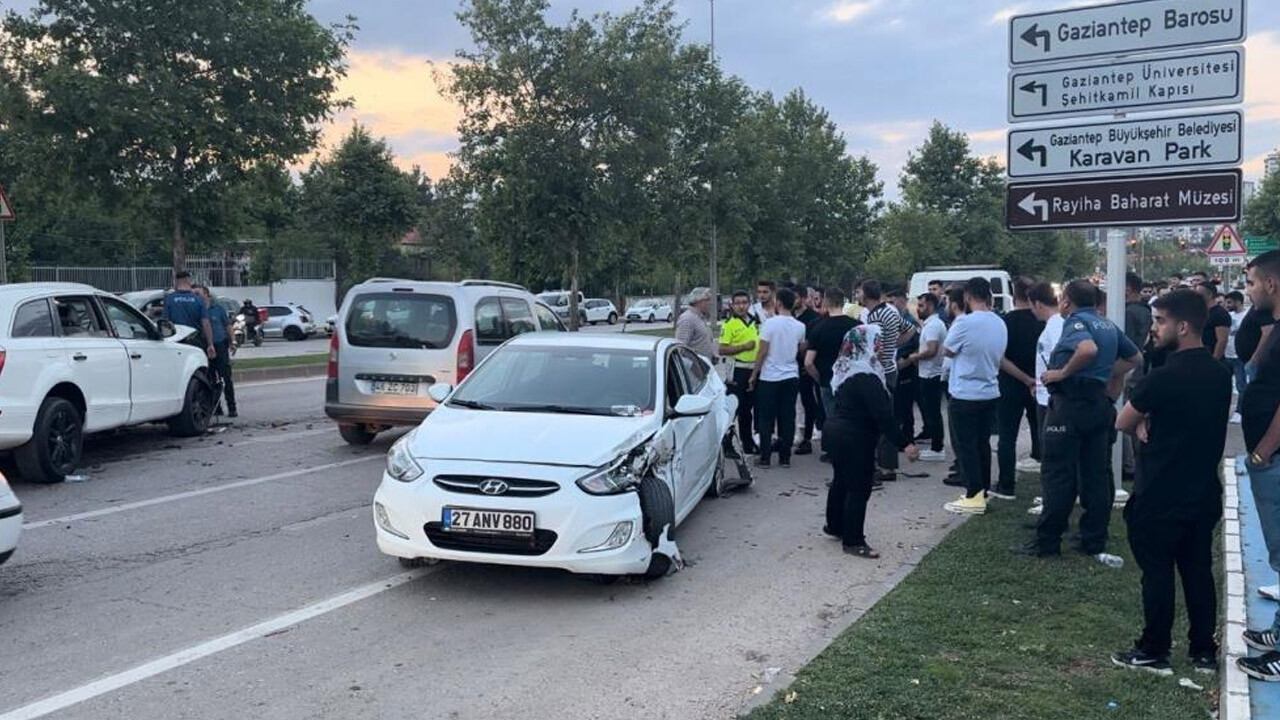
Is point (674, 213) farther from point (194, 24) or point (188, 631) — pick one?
point (188, 631)

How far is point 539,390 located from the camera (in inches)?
286

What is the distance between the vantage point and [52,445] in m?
9.12

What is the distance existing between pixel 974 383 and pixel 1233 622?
3.13 m

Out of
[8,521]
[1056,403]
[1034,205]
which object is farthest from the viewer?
[1034,205]

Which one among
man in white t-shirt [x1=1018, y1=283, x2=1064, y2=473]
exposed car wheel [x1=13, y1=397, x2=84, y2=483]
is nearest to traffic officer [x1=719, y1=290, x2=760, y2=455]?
A: man in white t-shirt [x1=1018, y1=283, x2=1064, y2=473]

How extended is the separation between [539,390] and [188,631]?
276 cm

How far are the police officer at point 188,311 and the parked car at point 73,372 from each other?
40.9 inches

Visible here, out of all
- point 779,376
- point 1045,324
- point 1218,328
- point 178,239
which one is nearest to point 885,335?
point 779,376

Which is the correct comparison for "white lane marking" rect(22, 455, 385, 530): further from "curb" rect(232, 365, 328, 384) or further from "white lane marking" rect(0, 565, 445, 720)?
"curb" rect(232, 365, 328, 384)

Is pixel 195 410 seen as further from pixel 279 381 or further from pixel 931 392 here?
pixel 279 381

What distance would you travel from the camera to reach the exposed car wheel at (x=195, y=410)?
462 inches

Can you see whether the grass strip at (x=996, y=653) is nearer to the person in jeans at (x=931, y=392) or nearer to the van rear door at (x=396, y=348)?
the person in jeans at (x=931, y=392)

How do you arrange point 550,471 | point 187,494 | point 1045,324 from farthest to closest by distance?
point 187,494 → point 1045,324 → point 550,471

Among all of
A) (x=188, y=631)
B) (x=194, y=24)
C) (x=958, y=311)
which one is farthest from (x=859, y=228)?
(x=188, y=631)
